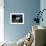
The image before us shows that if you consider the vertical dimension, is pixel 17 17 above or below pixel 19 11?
below

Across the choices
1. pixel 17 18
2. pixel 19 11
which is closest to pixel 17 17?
pixel 17 18

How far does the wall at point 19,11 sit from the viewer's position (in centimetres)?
555

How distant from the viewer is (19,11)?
18.3 feet

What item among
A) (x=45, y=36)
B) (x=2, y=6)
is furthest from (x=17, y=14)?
(x=45, y=36)

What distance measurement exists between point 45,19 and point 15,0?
5.52 ft

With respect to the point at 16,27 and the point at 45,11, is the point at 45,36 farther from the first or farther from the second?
the point at 16,27

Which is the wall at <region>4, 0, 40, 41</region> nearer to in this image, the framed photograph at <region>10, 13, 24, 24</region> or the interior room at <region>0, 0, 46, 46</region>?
the interior room at <region>0, 0, 46, 46</region>

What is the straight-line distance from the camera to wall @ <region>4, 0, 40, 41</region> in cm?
555

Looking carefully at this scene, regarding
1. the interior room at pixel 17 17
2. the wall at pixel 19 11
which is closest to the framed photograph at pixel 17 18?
the interior room at pixel 17 17

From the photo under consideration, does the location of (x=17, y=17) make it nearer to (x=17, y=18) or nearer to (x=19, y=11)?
(x=17, y=18)

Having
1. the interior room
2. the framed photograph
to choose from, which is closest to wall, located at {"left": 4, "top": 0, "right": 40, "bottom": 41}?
the interior room

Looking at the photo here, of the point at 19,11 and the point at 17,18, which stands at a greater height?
the point at 19,11

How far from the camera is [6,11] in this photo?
553 centimetres

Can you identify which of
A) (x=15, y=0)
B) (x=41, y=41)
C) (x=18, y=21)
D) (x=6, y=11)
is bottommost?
(x=41, y=41)
